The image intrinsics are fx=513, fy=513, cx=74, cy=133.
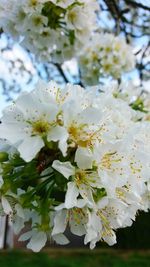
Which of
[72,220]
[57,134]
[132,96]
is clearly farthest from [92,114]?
[132,96]

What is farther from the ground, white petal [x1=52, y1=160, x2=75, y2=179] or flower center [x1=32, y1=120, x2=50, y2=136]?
flower center [x1=32, y1=120, x2=50, y2=136]

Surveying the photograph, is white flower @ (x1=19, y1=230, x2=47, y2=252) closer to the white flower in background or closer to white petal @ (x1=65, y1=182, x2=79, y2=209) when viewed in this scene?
the white flower in background

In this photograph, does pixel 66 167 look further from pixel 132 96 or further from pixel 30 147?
pixel 132 96

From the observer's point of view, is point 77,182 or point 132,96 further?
point 132,96

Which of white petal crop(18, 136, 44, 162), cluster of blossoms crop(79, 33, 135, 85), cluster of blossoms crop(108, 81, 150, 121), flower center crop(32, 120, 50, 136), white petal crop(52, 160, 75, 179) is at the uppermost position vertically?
flower center crop(32, 120, 50, 136)

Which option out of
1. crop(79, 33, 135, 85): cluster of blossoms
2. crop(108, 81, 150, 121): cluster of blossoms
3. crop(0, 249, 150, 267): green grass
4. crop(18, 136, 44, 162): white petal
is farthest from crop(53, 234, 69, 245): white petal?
crop(0, 249, 150, 267): green grass

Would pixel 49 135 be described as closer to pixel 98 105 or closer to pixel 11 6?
pixel 98 105
